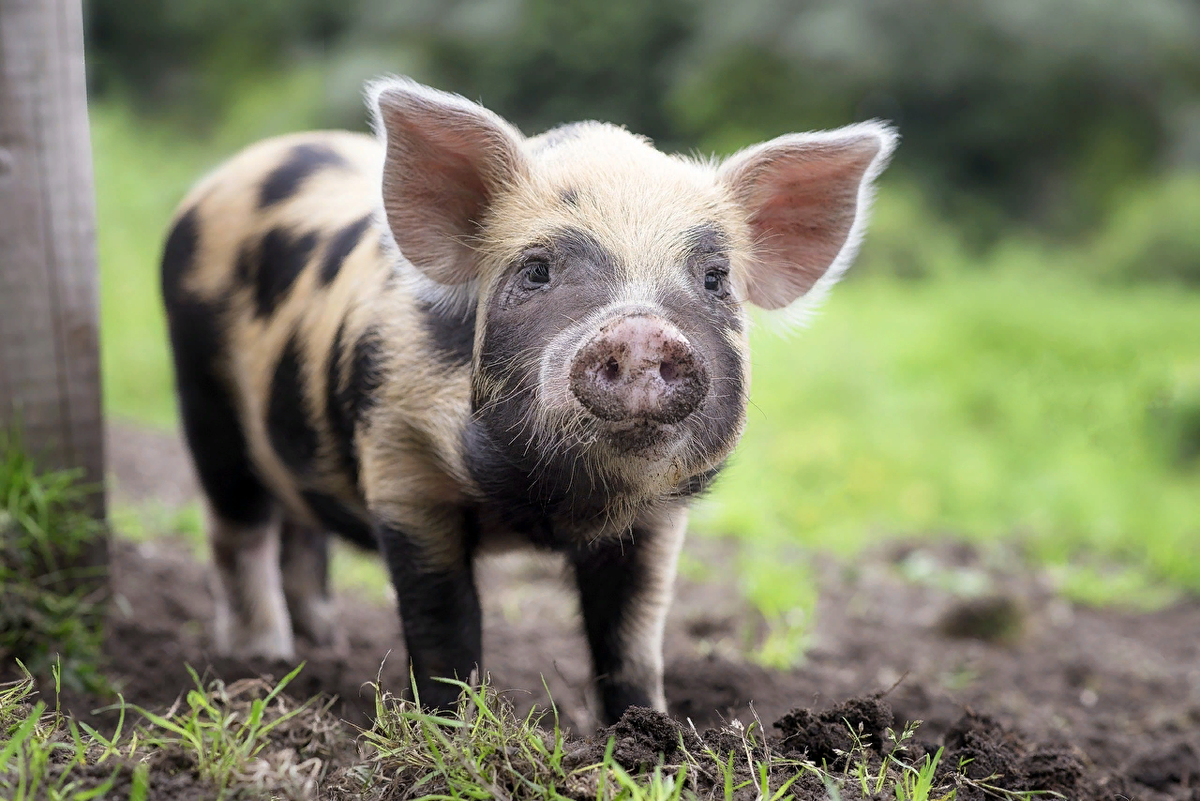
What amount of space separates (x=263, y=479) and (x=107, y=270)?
27.8 ft

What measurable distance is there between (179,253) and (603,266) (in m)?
2.31

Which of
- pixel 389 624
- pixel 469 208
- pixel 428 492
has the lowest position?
pixel 389 624

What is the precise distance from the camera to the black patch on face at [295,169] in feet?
14.5

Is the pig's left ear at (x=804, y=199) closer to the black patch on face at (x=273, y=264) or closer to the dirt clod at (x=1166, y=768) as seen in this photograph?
the black patch on face at (x=273, y=264)

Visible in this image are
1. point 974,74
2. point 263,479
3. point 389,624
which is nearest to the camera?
point 263,479

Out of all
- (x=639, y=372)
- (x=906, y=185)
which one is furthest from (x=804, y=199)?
(x=906, y=185)

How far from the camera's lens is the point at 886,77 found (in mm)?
13148

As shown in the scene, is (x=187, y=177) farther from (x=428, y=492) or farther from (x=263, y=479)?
(x=428, y=492)

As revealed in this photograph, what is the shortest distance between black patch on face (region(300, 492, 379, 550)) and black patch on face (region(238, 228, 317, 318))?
680mm

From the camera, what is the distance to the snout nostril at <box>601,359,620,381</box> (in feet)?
8.42

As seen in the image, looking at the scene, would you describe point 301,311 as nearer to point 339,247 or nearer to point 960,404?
point 339,247

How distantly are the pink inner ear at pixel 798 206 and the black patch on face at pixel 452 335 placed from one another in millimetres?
835

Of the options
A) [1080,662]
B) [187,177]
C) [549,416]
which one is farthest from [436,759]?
[187,177]

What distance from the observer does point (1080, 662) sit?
5191 mm
